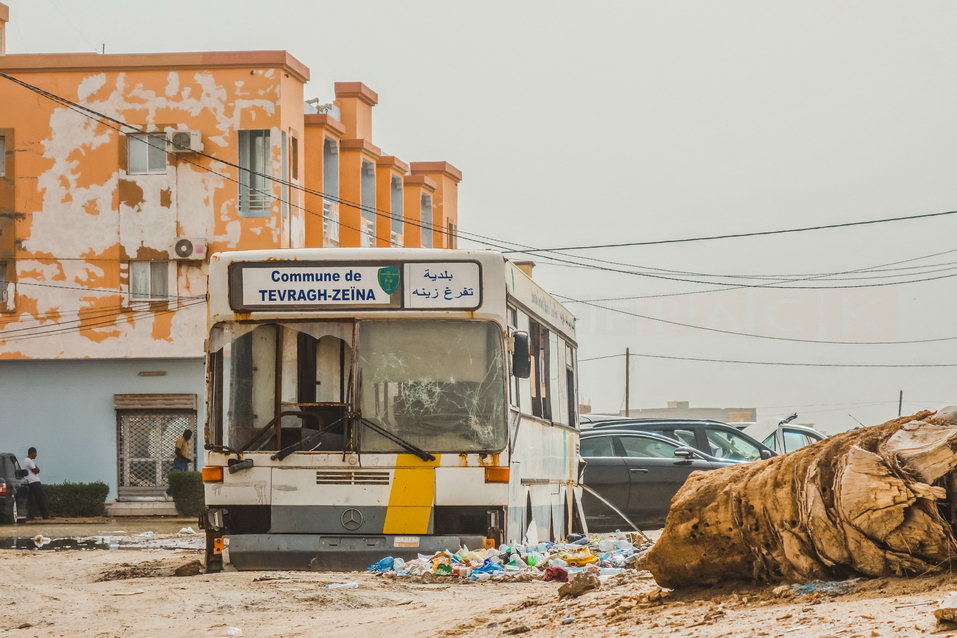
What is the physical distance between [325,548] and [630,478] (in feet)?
30.4

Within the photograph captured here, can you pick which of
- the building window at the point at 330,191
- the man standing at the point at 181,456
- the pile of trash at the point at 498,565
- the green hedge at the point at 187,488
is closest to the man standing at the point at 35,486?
the green hedge at the point at 187,488

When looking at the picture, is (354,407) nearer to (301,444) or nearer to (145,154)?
(301,444)

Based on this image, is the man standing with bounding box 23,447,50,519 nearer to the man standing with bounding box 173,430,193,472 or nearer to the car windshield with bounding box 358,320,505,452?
the man standing with bounding box 173,430,193,472

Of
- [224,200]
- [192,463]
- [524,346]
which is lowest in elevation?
[192,463]

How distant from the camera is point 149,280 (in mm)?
40094

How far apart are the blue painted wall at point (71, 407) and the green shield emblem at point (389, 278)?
90.1 feet

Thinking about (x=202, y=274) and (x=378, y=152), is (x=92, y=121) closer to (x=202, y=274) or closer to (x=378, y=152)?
(x=202, y=274)

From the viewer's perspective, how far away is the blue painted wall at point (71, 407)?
39969mm

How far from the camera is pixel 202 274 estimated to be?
130 feet

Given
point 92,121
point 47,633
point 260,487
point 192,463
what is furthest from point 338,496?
point 92,121

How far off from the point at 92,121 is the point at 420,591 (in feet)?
99.0

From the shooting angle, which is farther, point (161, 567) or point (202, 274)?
point (202, 274)

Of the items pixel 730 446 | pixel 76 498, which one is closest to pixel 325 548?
pixel 730 446

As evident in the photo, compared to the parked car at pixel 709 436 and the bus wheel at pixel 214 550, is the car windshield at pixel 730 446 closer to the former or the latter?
the parked car at pixel 709 436
